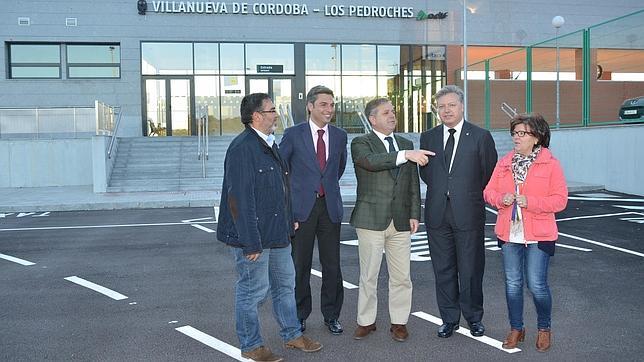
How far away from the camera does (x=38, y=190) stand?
61.5 feet

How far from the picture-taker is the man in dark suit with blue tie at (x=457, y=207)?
16.3 ft

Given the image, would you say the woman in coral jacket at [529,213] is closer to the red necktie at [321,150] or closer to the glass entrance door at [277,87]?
→ the red necktie at [321,150]

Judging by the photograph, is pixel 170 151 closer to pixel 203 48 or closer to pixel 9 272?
pixel 203 48

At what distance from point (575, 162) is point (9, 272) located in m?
14.9

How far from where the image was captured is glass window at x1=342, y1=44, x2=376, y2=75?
1037 inches

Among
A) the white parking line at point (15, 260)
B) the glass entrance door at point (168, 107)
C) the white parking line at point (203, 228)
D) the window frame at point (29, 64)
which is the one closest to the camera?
the white parking line at point (15, 260)

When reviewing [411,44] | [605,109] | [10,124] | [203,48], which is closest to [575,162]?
[605,109]

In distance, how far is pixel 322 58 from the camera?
26203mm

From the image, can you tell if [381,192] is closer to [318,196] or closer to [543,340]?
[318,196]

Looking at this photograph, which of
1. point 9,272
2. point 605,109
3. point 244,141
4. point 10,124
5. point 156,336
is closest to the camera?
point 244,141

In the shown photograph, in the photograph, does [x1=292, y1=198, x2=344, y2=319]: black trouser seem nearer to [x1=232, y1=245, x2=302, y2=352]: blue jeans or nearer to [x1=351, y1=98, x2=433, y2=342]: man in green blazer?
[x1=351, y1=98, x2=433, y2=342]: man in green blazer

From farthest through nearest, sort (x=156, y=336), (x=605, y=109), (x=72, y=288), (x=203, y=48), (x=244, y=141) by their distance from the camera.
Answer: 1. (x=203, y=48)
2. (x=605, y=109)
3. (x=72, y=288)
4. (x=156, y=336)
5. (x=244, y=141)

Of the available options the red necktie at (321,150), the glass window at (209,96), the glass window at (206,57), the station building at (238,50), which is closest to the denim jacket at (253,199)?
the red necktie at (321,150)

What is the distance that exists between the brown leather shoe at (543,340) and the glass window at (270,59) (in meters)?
22.1
